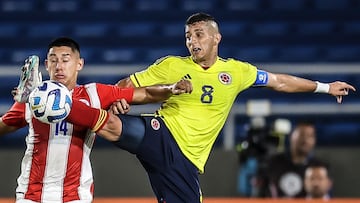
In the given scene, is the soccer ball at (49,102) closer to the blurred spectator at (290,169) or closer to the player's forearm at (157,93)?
the player's forearm at (157,93)

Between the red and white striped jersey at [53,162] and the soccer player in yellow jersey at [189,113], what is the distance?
0.54 meters

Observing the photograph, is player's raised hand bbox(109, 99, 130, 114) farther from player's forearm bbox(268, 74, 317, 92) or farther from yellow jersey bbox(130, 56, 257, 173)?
player's forearm bbox(268, 74, 317, 92)

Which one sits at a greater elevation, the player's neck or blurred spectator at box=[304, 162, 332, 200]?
the player's neck

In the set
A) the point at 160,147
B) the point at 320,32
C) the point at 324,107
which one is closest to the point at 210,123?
the point at 160,147

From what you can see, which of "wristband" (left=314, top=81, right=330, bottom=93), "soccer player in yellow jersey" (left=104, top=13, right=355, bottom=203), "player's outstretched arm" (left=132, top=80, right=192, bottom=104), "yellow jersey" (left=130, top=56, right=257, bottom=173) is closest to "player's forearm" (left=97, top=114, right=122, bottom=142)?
"player's outstretched arm" (left=132, top=80, right=192, bottom=104)

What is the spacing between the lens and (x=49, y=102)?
4539 mm

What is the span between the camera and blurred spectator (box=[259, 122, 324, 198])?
7.19 m

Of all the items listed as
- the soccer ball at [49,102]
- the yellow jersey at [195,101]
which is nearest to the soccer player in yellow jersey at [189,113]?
the yellow jersey at [195,101]

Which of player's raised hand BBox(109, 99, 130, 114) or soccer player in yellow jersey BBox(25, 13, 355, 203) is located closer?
player's raised hand BBox(109, 99, 130, 114)

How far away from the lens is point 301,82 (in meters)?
5.86

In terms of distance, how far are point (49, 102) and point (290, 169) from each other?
3.08 metres

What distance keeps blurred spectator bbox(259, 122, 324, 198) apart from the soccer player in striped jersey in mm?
2513

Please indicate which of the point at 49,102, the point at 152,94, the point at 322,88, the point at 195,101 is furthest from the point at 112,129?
the point at 322,88

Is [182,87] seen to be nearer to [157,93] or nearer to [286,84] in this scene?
[157,93]
